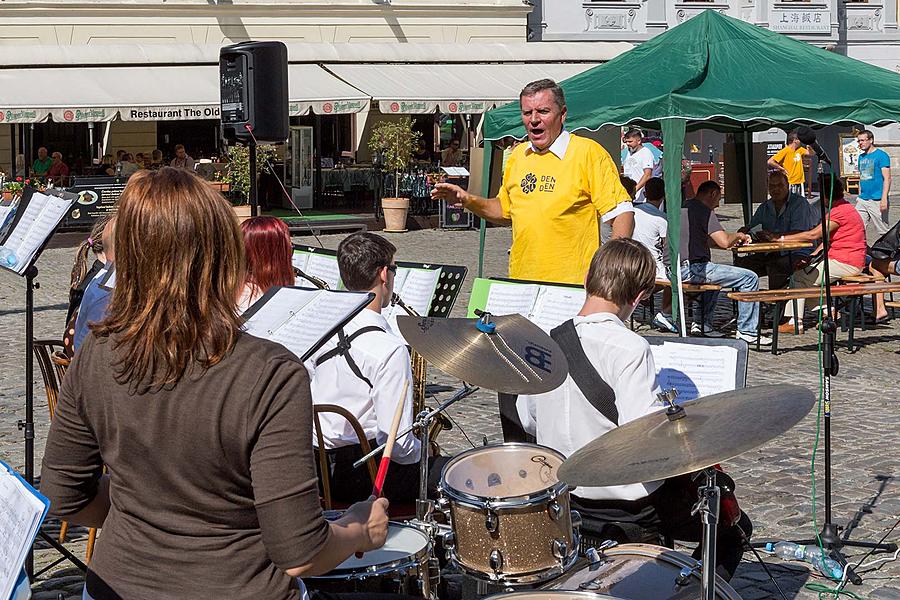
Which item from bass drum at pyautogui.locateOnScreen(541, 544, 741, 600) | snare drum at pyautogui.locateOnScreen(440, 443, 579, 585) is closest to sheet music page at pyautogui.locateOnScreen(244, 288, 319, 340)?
snare drum at pyautogui.locateOnScreen(440, 443, 579, 585)

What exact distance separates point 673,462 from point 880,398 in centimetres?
567

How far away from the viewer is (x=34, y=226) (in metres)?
4.98

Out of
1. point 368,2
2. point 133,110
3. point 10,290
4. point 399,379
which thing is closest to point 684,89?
point 399,379

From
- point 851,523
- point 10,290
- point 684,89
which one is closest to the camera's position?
point 851,523

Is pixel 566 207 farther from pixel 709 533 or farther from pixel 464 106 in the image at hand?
pixel 464 106

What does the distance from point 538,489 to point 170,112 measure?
17213 millimetres

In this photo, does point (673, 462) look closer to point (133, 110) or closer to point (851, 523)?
point (851, 523)

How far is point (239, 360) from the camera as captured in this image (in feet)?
7.32

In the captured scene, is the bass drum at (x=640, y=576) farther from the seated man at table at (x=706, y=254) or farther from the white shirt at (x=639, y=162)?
the white shirt at (x=639, y=162)

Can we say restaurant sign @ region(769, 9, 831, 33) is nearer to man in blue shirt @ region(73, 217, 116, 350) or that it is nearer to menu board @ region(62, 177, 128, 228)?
menu board @ region(62, 177, 128, 228)

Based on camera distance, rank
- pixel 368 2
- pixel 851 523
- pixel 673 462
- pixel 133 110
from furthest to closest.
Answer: pixel 368 2
pixel 133 110
pixel 851 523
pixel 673 462

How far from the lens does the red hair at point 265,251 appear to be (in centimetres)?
454

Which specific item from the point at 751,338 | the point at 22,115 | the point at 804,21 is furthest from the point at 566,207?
the point at 804,21

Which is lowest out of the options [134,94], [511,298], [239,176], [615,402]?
[615,402]
